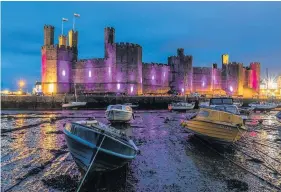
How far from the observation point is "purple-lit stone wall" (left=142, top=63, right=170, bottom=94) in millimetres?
68375

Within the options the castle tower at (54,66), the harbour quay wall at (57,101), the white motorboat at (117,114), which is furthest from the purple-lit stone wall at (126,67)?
the white motorboat at (117,114)

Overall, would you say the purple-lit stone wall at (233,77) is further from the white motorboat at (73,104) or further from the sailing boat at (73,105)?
the sailing boat at (73,105)

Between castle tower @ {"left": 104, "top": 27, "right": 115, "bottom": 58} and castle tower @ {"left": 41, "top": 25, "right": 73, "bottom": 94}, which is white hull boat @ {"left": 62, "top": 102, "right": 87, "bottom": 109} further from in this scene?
castle tower @ {"left": 104, "top": 27, "right": 115, "bottom": 58}

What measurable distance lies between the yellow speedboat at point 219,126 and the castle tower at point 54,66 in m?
50.5

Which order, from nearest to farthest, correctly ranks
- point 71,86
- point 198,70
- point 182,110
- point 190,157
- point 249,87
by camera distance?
point 190,157, point 182,110, point 71,86, point 198,70, point 249,87

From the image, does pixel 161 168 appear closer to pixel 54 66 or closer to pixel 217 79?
pixel 54 66

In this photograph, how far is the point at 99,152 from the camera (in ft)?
31.6

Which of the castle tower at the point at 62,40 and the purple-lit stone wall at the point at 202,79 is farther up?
the castle tower at the point at 62,40

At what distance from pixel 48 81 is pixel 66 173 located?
55.9 meters

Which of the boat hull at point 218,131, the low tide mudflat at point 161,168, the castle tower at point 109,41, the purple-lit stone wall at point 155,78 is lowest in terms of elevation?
the low tide mudflat at point 161,168

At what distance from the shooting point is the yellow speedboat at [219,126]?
15.5 m

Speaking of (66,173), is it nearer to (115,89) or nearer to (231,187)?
(231,187)

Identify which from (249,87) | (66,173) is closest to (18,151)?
(66,173)

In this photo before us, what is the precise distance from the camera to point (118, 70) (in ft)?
202
